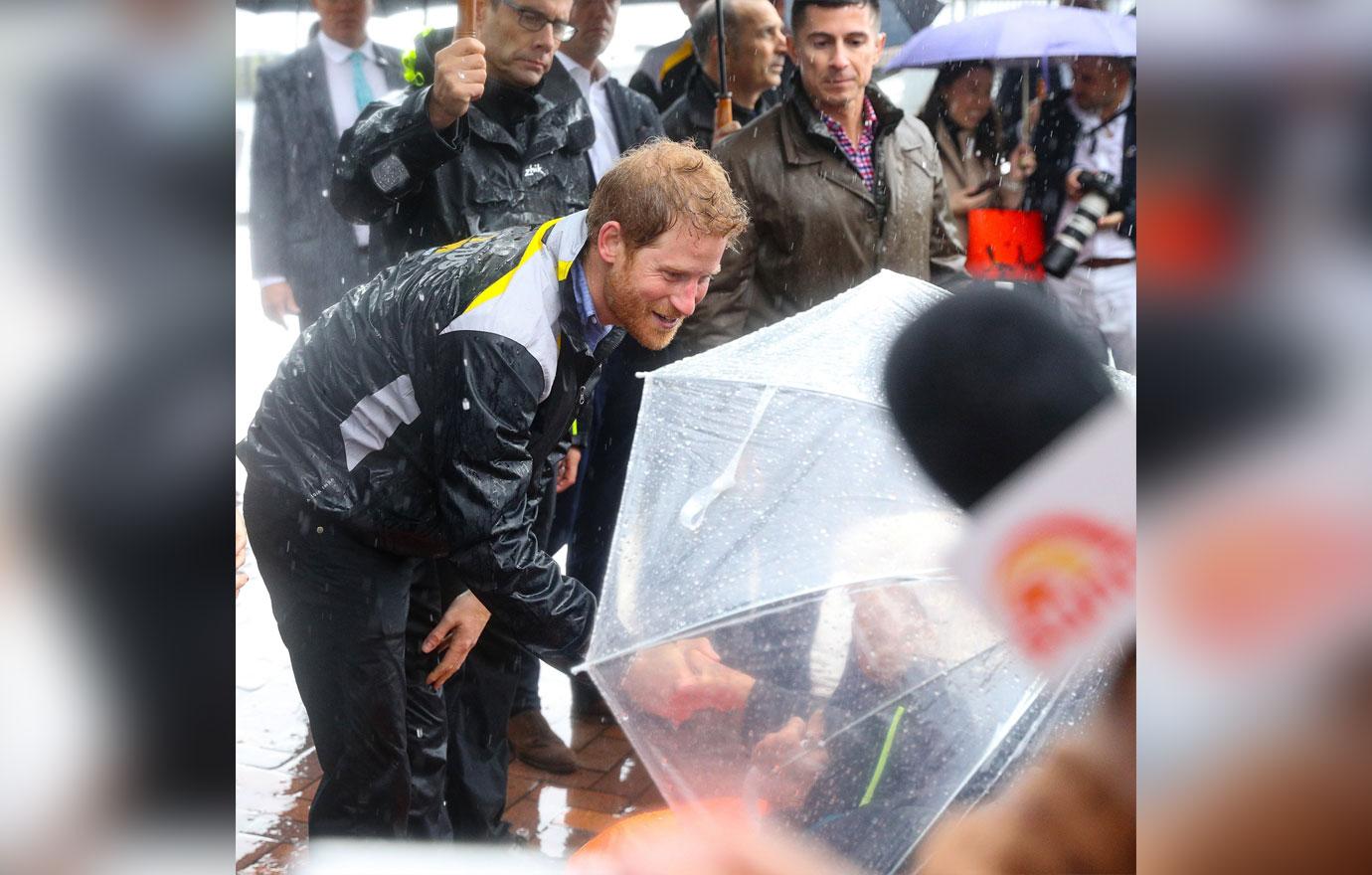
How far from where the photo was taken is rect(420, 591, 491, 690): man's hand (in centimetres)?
296

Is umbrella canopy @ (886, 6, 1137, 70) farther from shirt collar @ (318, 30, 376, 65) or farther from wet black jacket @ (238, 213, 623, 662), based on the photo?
shirt collar @ (318, 30, 376, 65)

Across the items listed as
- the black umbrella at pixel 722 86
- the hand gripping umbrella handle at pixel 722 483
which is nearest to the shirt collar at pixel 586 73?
the black umbrella at pixel 722 86

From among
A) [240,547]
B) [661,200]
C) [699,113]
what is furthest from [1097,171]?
[240,547]

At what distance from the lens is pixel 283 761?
10.4 feet

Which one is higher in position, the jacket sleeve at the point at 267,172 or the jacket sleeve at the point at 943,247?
the jacket sleeve at the point at 267,172

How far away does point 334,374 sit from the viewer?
2770 mm

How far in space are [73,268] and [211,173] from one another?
265 mm

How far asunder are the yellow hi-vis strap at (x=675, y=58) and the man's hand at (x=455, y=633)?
1.03 m

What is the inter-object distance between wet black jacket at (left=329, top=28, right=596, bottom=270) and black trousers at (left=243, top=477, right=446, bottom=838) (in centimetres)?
52

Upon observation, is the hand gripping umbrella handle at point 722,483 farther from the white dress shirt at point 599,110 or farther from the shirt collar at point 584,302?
the white dress shirt at point 599,110

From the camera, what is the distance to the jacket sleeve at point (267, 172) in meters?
2.94

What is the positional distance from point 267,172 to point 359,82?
237 millimetres

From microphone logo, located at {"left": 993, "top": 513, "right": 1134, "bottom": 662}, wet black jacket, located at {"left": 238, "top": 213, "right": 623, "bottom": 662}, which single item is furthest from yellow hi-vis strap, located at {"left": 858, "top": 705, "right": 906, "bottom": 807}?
wet black jacket, located at {"left": 238, "top": 213, "right": 623, "bottom": 662}

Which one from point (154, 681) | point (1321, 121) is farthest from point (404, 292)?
point (1321, 121)
